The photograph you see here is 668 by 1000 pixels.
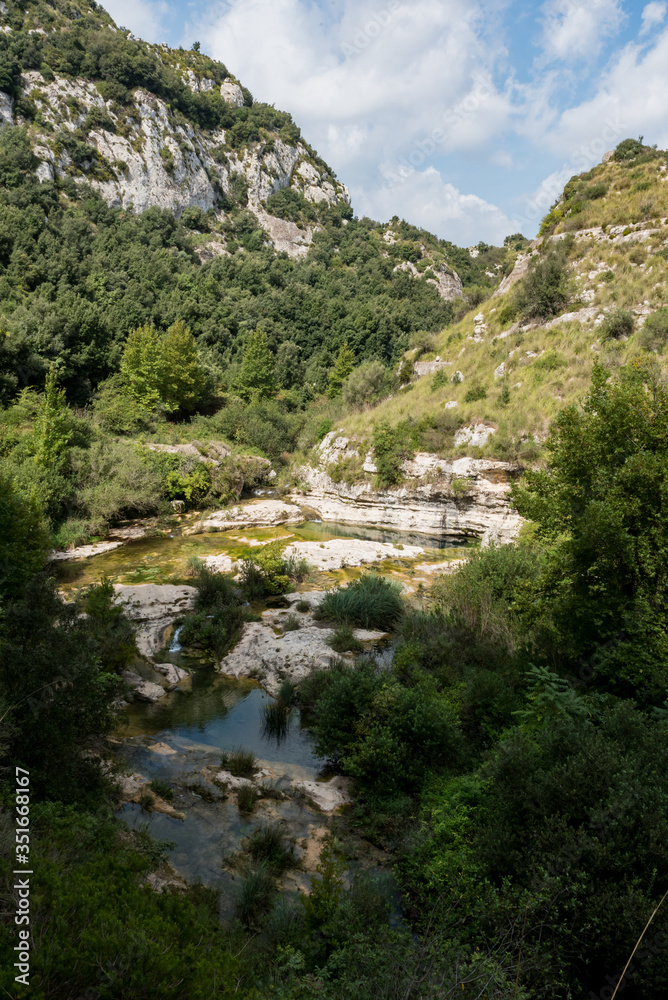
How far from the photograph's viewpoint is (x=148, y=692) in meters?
8.39

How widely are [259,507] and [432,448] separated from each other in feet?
26.4

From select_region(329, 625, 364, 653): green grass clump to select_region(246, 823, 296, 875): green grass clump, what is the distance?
4.54 meters

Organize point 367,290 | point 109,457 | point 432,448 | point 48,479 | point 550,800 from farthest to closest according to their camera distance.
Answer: point 367,290 < point 432,448 < point 109,457 < point 48,479 < point 550,800

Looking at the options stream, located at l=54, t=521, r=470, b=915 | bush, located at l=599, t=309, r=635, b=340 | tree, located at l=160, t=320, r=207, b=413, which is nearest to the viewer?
stream, located at l=54, t=521, r=470, b=915

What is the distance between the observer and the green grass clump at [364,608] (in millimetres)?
Result: 10883

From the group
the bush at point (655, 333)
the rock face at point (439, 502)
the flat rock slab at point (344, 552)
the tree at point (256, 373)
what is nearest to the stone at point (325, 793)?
the flat rock slab at point (344, 552)

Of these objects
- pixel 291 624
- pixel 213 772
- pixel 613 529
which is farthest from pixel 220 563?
pixel 613 529

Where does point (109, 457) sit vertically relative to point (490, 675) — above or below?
above

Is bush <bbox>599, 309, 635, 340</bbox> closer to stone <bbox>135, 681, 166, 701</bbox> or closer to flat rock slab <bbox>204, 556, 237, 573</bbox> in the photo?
flat rock slab <bbox>204, 556, 237, 573</bbox>

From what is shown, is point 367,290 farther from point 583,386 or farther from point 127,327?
point 583,386

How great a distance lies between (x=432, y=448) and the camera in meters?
21.3

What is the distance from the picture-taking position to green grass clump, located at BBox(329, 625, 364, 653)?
960 cm

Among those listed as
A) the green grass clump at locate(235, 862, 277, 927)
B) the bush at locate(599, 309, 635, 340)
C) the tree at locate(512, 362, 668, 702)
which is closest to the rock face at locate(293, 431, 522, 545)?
the bush at locate(599, 309, 635, 340)

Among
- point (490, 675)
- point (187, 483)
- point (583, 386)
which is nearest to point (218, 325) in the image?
point (187, 483)
